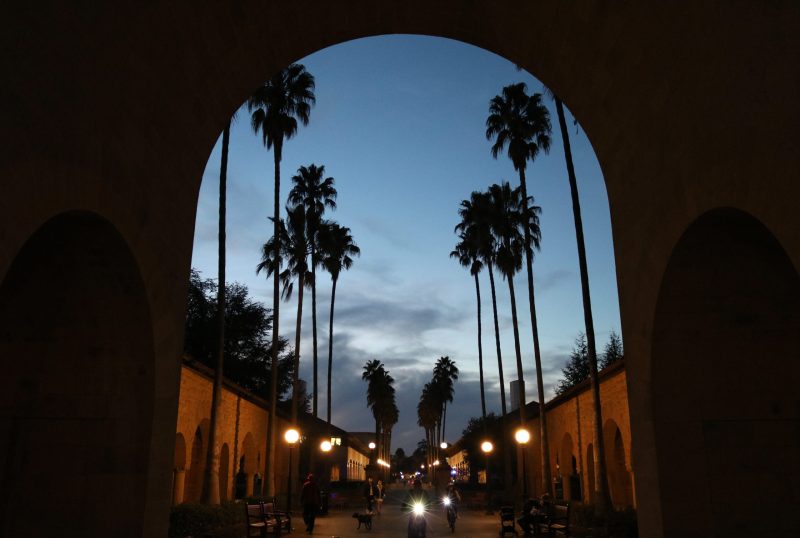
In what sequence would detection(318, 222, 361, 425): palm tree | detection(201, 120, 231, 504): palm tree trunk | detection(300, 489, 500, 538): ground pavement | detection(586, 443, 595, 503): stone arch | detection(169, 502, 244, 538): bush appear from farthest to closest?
detection(318, 222, 361, 425): palm tree, detection(586, 443, 595, 503): stone arch, detection(300, 489, 500, 538): ground pavement, detection(201, 120, 231, 504): palm tree trunk, detection(169, 502, 244, 538): bush

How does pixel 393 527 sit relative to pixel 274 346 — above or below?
below

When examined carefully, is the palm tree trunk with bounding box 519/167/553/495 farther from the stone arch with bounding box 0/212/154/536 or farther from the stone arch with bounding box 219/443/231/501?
the stone arch with bounding box 0/212/154/536

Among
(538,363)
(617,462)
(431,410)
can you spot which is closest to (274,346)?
(538,363)

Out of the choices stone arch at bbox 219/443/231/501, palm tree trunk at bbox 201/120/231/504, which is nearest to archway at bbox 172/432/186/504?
palm tree trunk at bbox 201/120/231/504

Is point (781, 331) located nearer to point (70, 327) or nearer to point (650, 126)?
point (650, 126)

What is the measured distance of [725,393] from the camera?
8.58 m

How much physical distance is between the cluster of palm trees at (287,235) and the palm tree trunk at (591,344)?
975 centimetres

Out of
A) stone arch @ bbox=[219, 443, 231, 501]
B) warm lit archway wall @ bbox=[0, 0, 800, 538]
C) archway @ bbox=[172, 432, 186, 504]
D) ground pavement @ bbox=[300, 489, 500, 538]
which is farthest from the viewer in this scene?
stone arch @ bbox=[219, 443, 231, 501]

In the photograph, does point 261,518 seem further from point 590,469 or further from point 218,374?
point 590,469

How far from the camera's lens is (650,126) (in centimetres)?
883

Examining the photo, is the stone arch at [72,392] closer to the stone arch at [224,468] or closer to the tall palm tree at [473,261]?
the stone arch at [224,468]

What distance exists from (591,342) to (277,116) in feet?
51.2

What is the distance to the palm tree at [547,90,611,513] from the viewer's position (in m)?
16.9

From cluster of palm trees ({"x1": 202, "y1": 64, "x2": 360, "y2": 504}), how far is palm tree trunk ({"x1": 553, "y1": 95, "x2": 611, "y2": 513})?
9.75m
